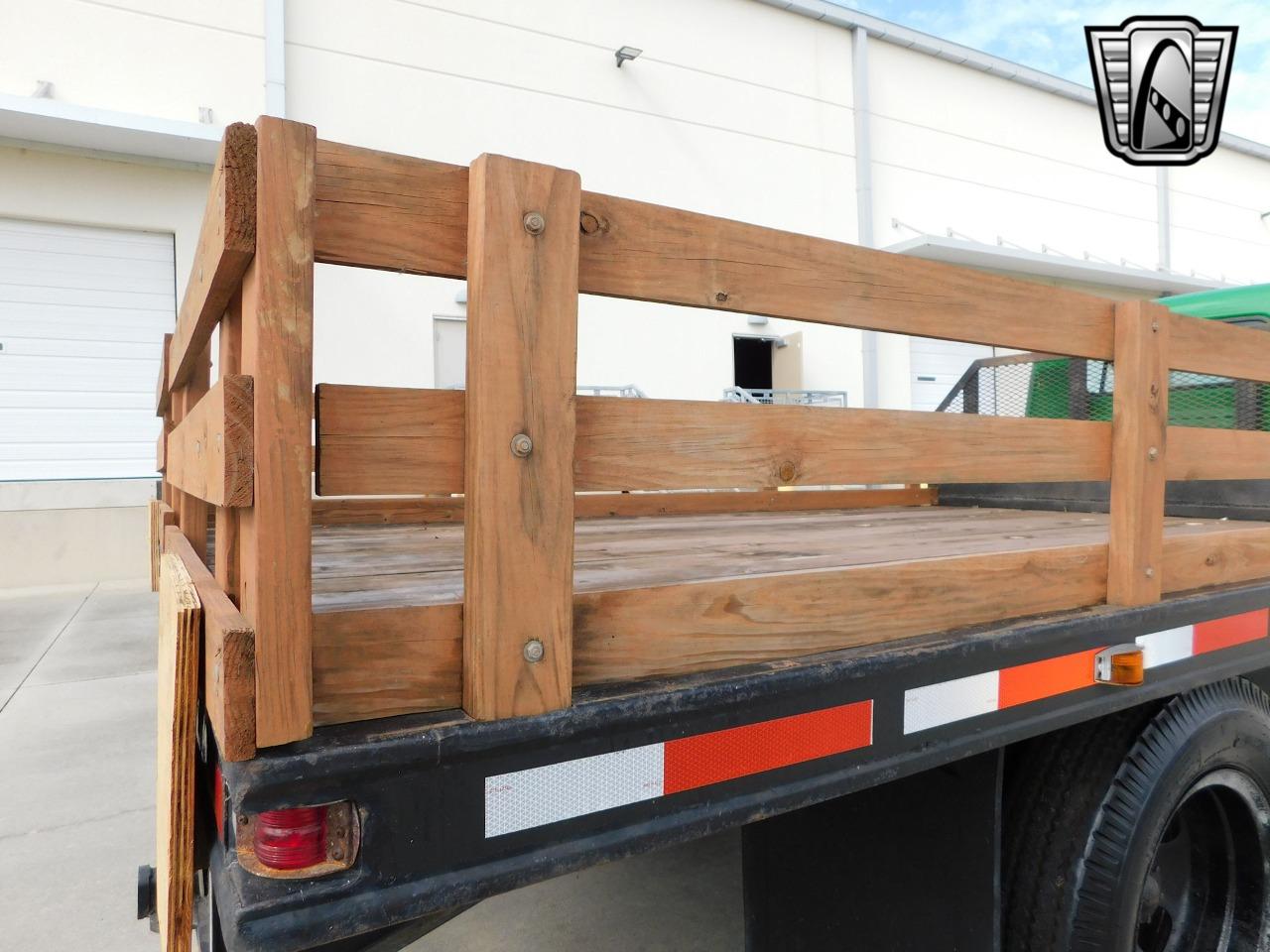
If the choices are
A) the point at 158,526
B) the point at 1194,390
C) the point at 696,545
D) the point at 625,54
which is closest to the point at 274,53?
the point at 625,54

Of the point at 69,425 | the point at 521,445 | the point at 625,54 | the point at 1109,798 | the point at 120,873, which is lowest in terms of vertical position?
the point at 120,873

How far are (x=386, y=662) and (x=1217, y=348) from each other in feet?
6.25

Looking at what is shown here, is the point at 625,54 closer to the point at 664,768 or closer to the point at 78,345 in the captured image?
the point at 78,345

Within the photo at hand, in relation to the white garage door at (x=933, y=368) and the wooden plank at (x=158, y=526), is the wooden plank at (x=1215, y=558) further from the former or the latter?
the white garage door at (x=933, y=368)

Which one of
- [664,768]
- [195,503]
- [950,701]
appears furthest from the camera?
[195,503]

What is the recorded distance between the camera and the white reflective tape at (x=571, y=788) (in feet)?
3.36

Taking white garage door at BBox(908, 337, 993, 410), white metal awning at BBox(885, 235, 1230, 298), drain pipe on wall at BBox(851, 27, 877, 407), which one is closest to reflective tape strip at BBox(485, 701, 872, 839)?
white metal awning at BBox(885, 235, 1230, 298)

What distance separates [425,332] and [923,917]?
895 cm

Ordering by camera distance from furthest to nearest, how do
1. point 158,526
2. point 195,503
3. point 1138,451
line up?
1. point 158,526
2. point 195,503
3. point 1138,451

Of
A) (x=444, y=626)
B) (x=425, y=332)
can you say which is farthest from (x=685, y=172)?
(x=444, y=626)

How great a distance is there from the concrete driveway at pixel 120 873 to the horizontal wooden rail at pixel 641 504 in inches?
51.3

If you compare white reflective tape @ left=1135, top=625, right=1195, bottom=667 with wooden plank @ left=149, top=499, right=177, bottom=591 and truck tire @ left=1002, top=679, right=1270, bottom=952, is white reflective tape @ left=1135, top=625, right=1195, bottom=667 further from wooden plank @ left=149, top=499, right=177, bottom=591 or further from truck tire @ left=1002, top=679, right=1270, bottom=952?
wooden plank @ left=149, top=499, right=177, bottom=591

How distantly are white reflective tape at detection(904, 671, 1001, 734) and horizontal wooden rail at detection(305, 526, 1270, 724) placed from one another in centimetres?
10

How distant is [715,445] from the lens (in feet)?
4.01
